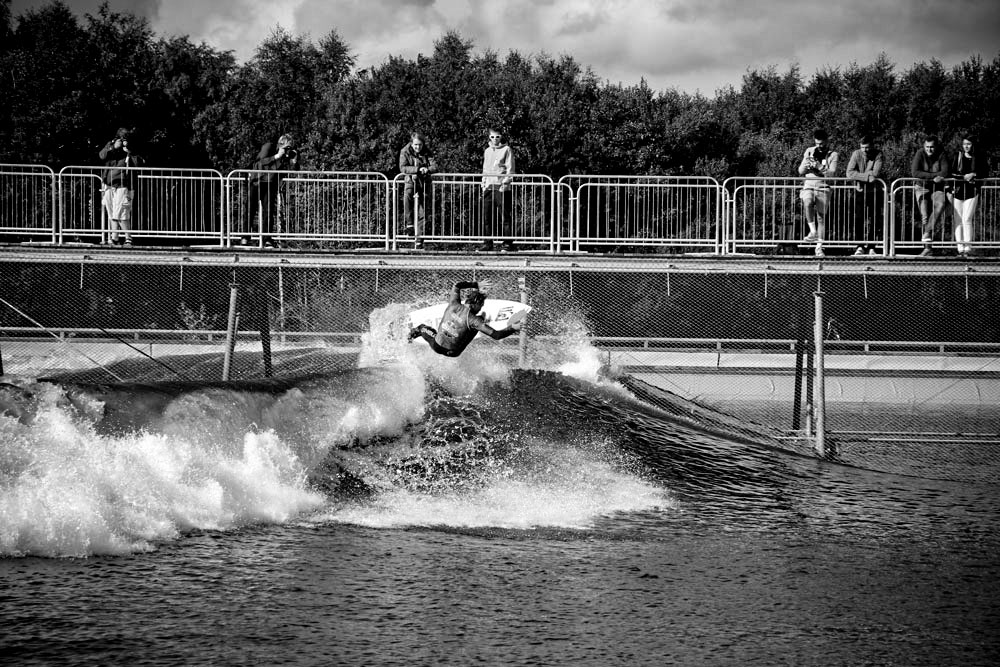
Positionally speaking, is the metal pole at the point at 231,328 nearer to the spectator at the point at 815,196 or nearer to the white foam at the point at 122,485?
the white foam at the point at 122,485

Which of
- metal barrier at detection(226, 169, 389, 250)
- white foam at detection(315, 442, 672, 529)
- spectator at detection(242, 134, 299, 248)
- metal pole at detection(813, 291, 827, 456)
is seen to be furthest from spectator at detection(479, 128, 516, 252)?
white foam at detection(315, 442, 672, 529)

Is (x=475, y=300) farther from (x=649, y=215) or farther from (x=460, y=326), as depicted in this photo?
(x=649, y=215)

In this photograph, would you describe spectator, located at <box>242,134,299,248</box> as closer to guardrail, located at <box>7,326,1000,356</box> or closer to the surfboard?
guardrail, located at <box>7,326,1000,356</box>

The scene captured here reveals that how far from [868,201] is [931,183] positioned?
1.09 meters

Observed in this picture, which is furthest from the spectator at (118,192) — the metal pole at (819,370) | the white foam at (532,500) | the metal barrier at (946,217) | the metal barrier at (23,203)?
the metal barrier at (946,217)

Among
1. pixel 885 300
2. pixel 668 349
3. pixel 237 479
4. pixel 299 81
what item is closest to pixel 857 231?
pixel 885 300

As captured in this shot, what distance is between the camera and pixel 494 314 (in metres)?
15.4

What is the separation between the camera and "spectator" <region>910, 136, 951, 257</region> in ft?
66.6

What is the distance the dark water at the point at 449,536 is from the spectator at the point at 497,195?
6.66 meters

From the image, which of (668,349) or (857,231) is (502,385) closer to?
(668,349)

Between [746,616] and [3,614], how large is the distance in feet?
16.3

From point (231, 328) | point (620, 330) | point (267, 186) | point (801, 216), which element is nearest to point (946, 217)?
point (801, 216)

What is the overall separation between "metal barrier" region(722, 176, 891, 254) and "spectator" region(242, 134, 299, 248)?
25.7ft

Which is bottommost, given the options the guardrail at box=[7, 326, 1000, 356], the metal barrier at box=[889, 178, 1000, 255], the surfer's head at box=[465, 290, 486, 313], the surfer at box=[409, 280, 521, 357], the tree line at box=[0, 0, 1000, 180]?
the guardrail at box=[7, 326, 1000, 356]
